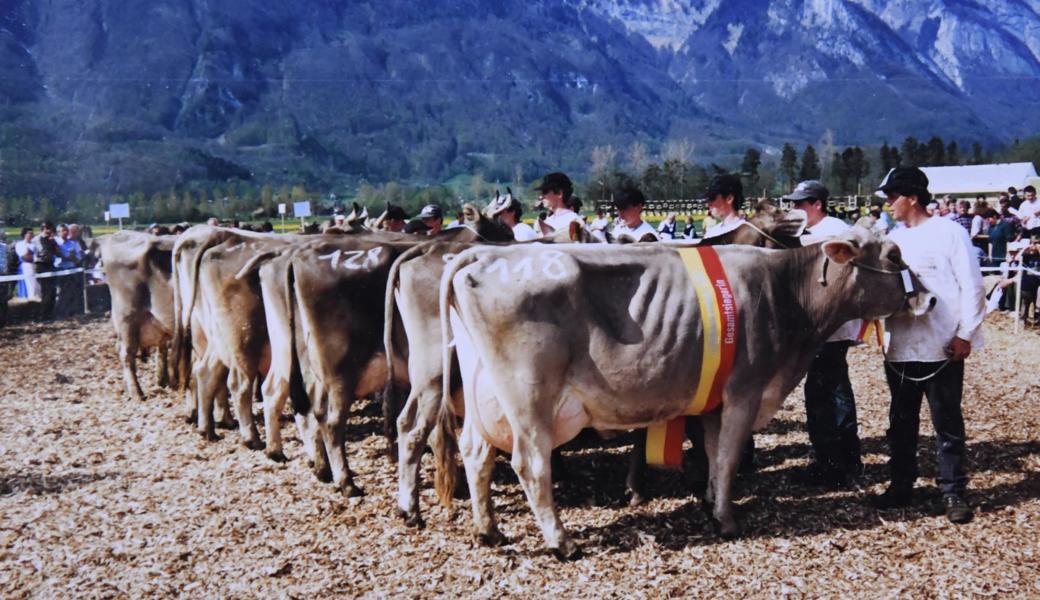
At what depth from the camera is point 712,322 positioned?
6777 mm

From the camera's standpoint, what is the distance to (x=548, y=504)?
22.2 ft

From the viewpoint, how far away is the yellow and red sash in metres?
6.79

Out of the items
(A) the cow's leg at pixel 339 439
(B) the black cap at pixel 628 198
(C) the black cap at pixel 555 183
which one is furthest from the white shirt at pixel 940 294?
(A) the cow's leg at pixel 339 439

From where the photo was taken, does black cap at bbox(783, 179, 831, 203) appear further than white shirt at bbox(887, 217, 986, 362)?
Yes

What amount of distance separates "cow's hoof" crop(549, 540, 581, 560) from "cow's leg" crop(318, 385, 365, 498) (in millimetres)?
2396

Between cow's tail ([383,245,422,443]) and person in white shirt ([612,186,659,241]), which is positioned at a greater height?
person in white shirt ([612,186,659,241])

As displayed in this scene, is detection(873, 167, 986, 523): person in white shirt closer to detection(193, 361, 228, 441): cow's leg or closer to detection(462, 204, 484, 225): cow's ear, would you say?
detection(462, 204, 484, 225): cow's ear

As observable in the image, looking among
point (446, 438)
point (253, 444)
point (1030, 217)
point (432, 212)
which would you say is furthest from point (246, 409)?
point (1030, 217)

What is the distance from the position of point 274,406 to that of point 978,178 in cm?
8991

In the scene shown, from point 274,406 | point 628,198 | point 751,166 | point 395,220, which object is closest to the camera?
point 274,406

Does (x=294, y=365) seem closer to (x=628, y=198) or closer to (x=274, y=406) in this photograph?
(x=274, y=406)

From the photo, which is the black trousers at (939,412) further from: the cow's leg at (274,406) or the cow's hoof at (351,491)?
the cow's leg at (274,406)

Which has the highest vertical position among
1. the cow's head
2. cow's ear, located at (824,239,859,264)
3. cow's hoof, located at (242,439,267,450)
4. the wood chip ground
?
cow's ear, located at (824,239,859,264)

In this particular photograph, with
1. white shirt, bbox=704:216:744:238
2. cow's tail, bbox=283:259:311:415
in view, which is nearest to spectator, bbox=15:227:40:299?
cow's tail, bbox=283:259:311:415
